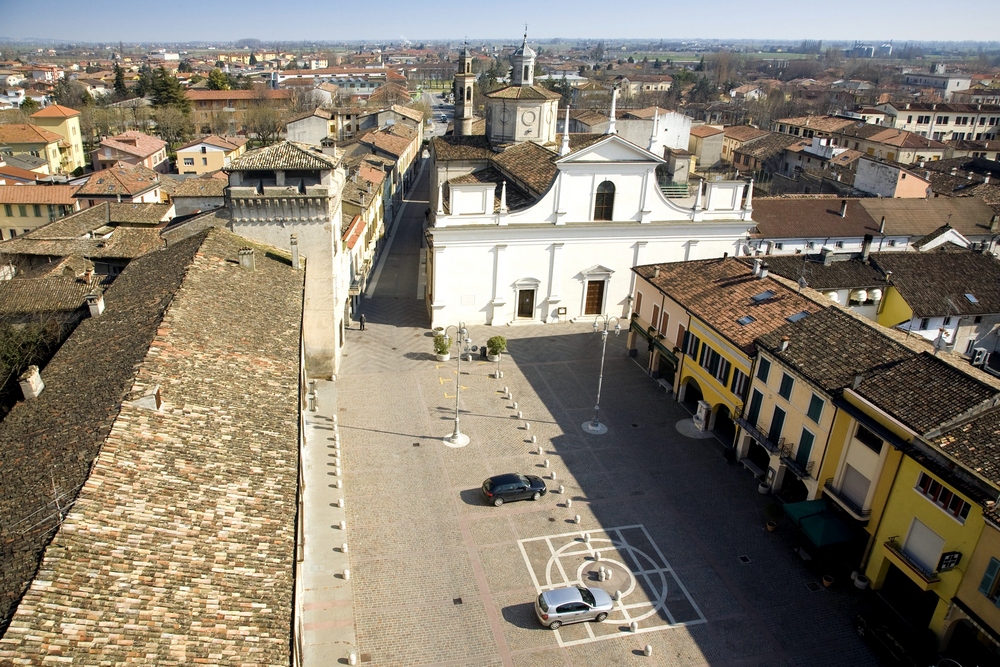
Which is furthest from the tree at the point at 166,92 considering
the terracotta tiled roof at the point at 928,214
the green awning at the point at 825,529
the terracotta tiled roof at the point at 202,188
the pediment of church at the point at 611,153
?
the green awning at the point at 825,529

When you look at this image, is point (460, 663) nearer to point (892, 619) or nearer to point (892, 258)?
point (892, 619)

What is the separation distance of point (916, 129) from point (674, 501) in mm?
105180

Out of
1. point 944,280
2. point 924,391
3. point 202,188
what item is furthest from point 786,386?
point 202,188

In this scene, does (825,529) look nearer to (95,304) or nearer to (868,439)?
(868,439)

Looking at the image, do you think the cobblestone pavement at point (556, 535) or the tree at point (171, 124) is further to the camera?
the tree at point (171, 124)

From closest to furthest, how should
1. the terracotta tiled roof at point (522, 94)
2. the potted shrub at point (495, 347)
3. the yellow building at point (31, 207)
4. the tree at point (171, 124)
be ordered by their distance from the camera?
the potted shrub at point (495, 347), the terracotta tiled roof at point (522, 94), the yellow building at point (31, 207), the tree at point (171, 124)

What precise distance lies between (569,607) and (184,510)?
34.0 ft

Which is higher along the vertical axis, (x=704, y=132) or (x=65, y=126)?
(x=704, y=132)

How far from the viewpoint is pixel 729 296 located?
29.8m

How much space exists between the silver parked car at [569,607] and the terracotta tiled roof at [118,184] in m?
50.9

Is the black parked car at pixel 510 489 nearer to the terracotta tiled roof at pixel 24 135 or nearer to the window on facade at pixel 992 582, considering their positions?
the window on facade at pixel 992 582

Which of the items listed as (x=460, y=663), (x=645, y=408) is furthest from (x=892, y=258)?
(x=460, y=663)

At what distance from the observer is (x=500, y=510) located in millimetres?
23812

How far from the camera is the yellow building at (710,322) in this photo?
89.0ft
